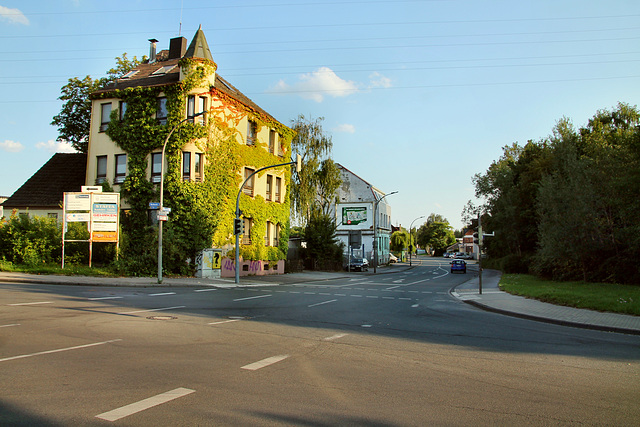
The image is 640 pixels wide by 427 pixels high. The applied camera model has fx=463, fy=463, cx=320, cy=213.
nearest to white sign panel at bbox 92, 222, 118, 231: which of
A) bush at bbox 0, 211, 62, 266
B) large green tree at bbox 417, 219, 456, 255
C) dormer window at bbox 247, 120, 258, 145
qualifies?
bush at bbox 0, 211, 62, 266

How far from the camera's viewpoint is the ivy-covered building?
2778 centimetres

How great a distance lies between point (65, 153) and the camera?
123 feet

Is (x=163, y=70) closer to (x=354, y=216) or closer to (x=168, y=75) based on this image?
(x=168, y=75)

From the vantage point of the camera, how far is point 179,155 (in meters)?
28.4

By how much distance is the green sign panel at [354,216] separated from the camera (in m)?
63.7

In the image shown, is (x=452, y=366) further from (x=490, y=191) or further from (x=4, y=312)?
(x=490, y=191)

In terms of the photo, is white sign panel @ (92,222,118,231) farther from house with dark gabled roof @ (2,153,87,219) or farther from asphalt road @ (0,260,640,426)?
asphalt road @ (0,260,640,426)

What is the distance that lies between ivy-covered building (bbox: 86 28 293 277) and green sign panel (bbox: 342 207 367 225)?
1259 inches

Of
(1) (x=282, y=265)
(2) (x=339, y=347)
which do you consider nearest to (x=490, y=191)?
(1) (x=282, y=265)

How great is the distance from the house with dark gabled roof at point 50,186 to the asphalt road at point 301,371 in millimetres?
25008

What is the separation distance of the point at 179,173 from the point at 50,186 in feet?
44.7

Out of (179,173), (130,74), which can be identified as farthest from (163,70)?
(179,173)

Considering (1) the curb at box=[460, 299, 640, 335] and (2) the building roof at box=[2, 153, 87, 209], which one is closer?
(1) the curb at box=[460, 299, 640, 335]

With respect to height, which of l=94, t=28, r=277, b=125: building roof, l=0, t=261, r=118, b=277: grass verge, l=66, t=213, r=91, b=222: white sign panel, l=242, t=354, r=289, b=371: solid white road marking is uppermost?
l=94, t=28, r=277, b=125: building roof
